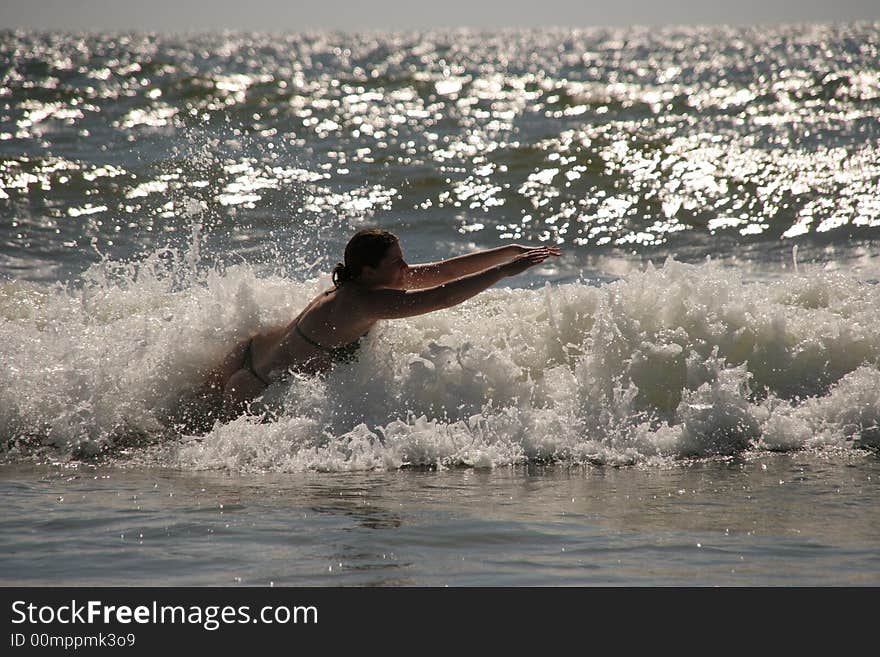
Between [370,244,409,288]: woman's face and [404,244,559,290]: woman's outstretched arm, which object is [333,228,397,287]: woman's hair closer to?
[370,244,409,288]: woman's face

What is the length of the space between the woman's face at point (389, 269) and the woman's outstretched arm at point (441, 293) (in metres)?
0.09

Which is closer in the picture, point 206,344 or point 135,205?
point 206,344

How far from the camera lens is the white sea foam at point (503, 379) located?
5.96 metres

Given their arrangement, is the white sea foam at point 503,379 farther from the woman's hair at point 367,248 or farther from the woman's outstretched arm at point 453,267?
the woman's hair at point 367,248

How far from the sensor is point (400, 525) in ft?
14.6

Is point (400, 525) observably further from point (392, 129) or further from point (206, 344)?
point (392, 129)

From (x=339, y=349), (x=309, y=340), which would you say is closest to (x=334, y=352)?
(x=339, y=349)

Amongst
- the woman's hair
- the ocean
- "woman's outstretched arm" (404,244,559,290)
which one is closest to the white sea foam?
the ocean

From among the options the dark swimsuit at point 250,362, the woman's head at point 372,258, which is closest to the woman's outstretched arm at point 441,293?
the woman's head at point 372,258

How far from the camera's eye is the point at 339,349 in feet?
21.4

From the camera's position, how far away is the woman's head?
240 inches
